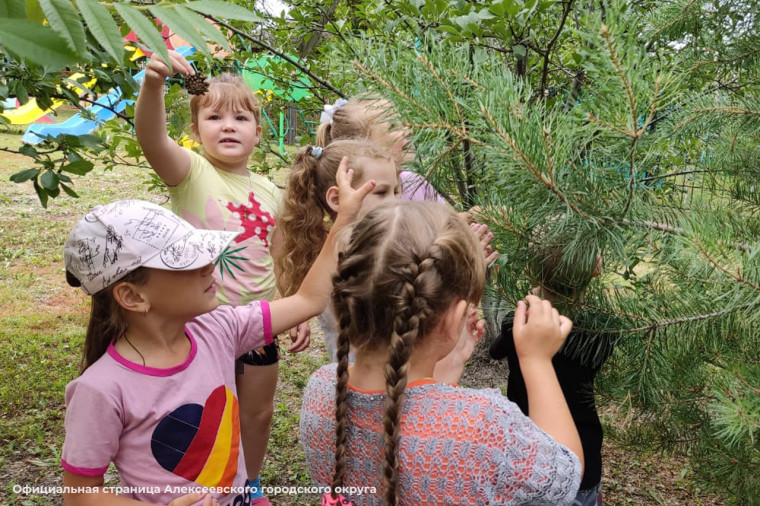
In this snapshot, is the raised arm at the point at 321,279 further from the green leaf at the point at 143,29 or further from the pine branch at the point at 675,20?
the green leaf at the point at 143,29

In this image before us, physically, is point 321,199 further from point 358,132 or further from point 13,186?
point 13,186

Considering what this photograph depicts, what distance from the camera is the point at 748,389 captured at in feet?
3.27

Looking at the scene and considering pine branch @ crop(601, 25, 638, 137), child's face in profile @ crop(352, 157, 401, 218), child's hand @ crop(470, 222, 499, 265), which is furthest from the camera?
child's face in profile @ crop(352, 157, 401, 218)

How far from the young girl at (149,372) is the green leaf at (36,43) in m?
0.99

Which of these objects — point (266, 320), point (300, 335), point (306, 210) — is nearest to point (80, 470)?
point (266, 320)

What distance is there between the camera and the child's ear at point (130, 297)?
1.53 meters

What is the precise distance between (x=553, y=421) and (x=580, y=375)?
0.53m

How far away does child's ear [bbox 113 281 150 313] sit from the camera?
153cm

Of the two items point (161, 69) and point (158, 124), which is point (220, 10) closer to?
point (161, 69)

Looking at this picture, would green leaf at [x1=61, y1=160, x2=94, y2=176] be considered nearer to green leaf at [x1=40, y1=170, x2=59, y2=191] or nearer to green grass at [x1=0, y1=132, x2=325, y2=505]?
green leaf at [x1=40, y1=170, x2=59, y2=191]

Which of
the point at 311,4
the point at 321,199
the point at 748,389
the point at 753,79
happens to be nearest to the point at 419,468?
the point at 748,389

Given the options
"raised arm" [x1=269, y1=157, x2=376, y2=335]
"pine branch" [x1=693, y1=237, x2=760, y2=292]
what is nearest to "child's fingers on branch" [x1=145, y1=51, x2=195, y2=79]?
"raised arm" [x1=269, y1=157, x2=376, y2=335]

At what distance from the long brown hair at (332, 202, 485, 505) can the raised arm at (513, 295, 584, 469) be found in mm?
136

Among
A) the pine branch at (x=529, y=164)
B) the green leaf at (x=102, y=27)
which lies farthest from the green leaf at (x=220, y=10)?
the pine branch at (x=529, y=164)
